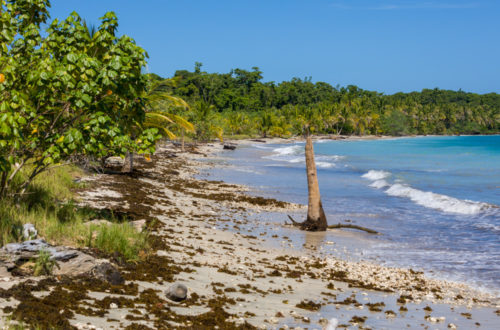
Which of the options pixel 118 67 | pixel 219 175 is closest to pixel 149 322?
pixel 118 67

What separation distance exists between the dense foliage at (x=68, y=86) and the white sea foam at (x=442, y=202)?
18489 millimetres

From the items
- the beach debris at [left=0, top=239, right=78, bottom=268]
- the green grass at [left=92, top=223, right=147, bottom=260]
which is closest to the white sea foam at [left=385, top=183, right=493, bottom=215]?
the green grass at [left=92, top=223, right=147, bottom=260]

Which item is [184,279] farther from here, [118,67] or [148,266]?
[118,67]

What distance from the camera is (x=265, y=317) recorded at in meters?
7.95

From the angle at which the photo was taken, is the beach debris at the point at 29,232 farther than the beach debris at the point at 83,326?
Yes

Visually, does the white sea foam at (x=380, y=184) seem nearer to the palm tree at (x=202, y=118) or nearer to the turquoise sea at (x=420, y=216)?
the turquoise sea at (x=420, y=216)

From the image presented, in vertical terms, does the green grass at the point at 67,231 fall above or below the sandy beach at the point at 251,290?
above

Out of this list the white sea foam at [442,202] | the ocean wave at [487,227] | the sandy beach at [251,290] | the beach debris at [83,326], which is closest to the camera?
the beach debris at [83,326]

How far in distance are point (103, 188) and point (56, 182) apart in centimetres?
359

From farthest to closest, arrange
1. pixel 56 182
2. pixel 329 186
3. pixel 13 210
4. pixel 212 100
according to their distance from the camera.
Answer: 1. pixel 212 100
2. pixel 329 186
3. pixel 56 182
4. pixel 13 210

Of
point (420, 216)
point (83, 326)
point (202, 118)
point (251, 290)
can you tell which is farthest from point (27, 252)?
point (202, 118)

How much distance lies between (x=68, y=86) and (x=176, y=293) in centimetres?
428

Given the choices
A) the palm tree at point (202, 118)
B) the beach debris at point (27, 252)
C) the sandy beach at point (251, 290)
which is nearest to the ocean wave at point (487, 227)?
the sandy beach at point (251, 290)

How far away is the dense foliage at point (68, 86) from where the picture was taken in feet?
30.0
